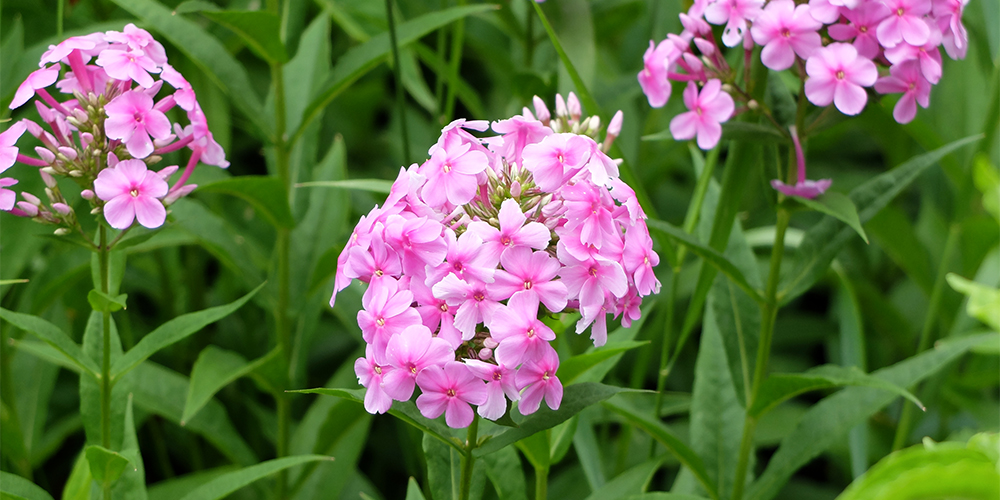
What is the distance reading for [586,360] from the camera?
1000 millimetres

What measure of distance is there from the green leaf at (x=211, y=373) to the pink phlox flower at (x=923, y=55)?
118 cm

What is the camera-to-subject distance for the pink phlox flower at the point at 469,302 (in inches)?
30.9

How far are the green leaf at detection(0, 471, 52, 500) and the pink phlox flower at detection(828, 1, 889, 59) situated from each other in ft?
4.44

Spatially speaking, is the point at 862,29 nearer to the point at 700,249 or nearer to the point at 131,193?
Answer: the point at 700,249

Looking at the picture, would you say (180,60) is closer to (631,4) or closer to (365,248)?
(631,4)

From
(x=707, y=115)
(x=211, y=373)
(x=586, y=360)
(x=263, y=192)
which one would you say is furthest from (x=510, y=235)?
(x=211, y=373)

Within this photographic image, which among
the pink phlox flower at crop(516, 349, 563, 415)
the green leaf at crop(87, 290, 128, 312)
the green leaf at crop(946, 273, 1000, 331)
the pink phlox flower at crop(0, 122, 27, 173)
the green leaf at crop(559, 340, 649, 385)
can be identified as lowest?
the green leaf at crop(559, 340, 649, 385)

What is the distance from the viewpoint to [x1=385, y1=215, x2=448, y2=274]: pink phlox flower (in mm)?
Result: 800

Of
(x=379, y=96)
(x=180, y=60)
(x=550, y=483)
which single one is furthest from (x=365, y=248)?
(x=379, y=96)

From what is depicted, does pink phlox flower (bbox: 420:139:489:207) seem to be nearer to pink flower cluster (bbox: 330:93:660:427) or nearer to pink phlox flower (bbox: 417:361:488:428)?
pink flower cluster (bbox: 330:93:660:427)

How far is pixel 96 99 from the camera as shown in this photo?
3.64 feet

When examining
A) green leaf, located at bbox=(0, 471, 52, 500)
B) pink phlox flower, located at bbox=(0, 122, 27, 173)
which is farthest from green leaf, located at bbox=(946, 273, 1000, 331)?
green leaf, located at bbox=(0, 471, 52, 500)

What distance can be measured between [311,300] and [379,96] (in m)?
1.18

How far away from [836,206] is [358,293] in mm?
994
